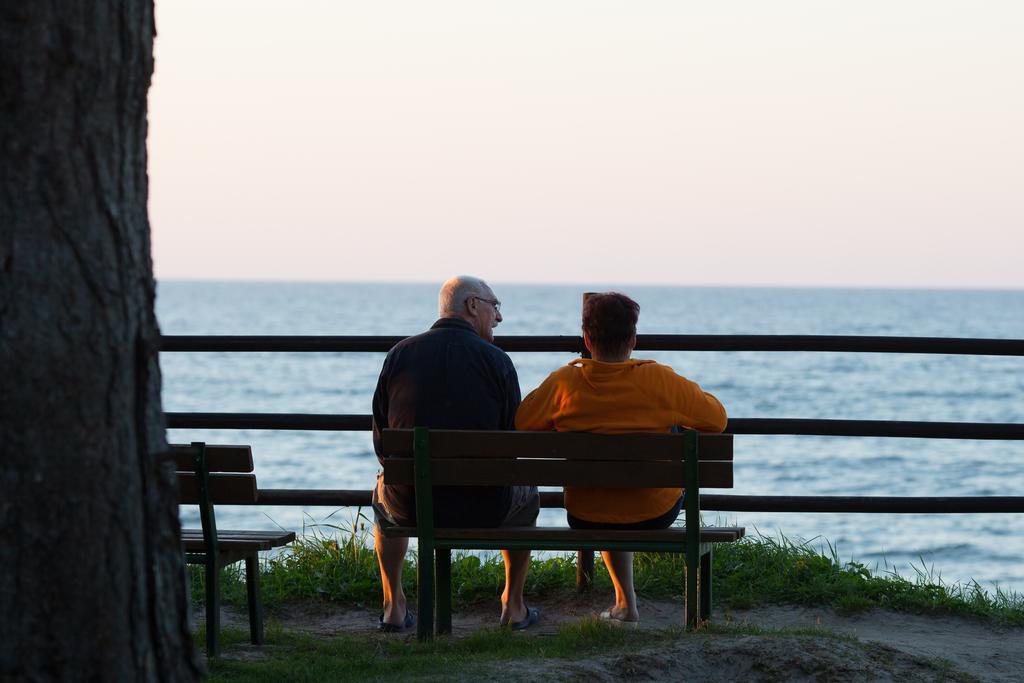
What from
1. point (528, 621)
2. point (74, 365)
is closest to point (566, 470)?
point (528, 621)

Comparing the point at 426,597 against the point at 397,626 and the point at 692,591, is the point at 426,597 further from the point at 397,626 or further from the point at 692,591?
the point at 692,591

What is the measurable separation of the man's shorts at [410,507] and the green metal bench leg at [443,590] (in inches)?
6.9

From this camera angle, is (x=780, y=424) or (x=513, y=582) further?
(x=780, y=424)

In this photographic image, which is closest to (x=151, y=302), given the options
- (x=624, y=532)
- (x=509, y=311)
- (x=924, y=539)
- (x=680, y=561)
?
(x=624, y=532)

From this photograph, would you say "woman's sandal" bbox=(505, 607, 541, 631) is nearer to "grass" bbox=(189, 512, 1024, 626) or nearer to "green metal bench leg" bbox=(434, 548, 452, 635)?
"green metal bench leg" bbox=(434, 548, 452, 635)

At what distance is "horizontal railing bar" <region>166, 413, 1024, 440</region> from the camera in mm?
5841

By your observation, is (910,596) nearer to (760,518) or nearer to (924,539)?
(760,518)

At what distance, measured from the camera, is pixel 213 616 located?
4559 millimetres

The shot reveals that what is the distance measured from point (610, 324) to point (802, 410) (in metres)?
29.0

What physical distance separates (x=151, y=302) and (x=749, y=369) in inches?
1748

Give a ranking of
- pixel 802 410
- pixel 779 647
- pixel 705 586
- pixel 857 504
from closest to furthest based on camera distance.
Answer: pixel 779 647 < pixel 705 586 < pixel 857 504 < pixel 802 410

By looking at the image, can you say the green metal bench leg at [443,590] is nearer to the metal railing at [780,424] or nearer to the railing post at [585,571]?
the railing post at [585,571]

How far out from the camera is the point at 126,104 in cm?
275

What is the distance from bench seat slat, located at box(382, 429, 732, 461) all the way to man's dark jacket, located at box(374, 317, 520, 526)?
0.25 metres
